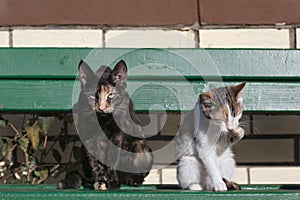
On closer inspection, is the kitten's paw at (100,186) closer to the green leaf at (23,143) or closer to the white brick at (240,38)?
the green leaf at (23,143)

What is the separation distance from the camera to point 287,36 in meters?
2.94

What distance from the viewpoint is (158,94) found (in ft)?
8.55

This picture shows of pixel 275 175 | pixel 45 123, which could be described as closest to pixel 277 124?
pixel 275 175

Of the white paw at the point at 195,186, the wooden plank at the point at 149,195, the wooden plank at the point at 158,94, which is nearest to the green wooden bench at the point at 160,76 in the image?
the wooden plank at the point at 158,94

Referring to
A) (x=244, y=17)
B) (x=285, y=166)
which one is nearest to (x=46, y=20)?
(x=244, y=17)

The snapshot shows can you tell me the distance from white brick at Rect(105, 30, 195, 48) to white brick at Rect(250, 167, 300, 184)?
63 centimetres

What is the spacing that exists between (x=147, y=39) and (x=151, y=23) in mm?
67

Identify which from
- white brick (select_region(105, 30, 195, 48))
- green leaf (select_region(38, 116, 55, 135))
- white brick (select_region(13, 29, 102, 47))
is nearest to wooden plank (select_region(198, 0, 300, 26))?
white brick (select_region(105, 30, 195, 48))

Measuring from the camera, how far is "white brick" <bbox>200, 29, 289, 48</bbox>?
292cm

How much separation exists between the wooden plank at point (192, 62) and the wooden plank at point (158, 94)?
0.03m

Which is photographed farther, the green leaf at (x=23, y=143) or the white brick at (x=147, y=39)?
the white brick at (x=147, y=39)

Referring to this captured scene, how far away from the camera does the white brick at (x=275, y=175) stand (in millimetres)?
3031

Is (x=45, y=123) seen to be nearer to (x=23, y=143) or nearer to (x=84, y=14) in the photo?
(x=23, y=143)

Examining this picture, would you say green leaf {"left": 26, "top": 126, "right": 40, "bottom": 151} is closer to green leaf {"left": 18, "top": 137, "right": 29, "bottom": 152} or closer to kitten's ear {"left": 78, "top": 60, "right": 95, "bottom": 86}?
green leaf {"left": 18, "top": 137, "right": 29, "bottom": 152}
